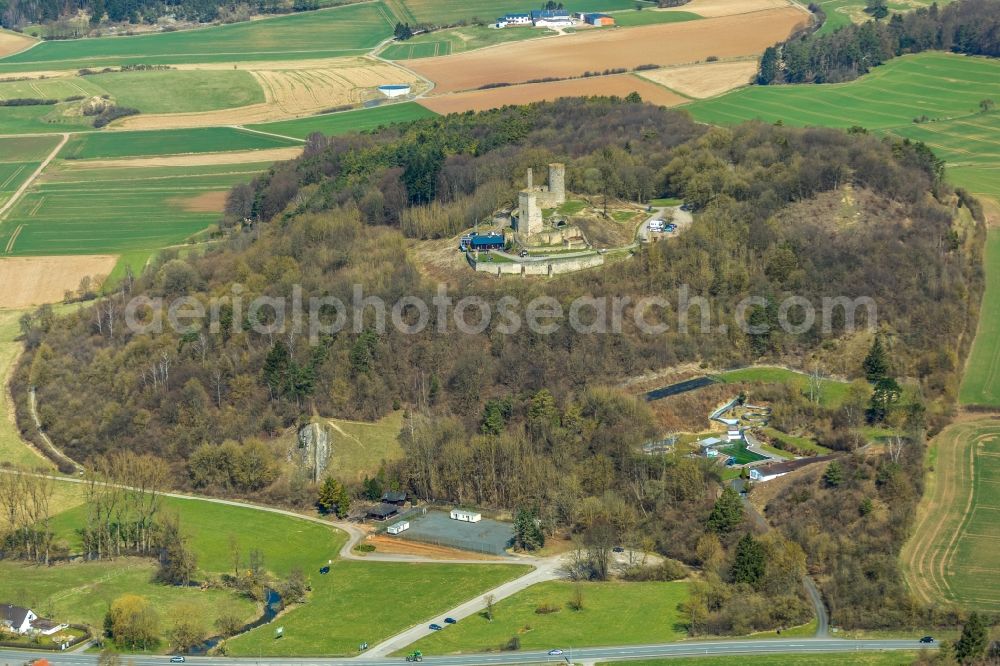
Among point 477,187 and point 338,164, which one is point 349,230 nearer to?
point 477,187

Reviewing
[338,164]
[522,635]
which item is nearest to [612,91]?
[338,164]

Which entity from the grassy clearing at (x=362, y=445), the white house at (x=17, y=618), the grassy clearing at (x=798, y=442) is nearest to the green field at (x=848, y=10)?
the grassy clearing at (x=798, y=442)

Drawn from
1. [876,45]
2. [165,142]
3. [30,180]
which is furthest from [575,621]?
[876,45]

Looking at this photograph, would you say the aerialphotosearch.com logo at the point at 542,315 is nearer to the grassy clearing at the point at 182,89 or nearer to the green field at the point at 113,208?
the green field at the point at 113,208

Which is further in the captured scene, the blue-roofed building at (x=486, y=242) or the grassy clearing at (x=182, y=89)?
the grassy clearing at (x=182, y=89)

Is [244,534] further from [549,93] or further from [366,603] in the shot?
[549,93]

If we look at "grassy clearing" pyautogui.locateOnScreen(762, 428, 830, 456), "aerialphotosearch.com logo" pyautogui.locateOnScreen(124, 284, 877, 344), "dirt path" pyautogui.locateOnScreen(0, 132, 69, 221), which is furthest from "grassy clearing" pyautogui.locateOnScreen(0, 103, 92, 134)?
"grassy clearing" pyautogui.locateOnScreen(762, 428, 830, 456)
